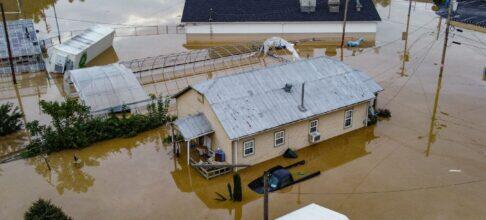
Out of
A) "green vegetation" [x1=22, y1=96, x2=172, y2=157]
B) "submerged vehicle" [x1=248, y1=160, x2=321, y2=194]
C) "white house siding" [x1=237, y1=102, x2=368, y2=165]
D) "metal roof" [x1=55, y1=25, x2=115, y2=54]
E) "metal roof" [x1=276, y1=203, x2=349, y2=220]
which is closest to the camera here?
"metal roof" [x1=276, y1=203, x2=349, y2=220]

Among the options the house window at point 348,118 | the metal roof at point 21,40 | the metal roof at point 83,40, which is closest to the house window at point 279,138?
the house window at point 348,118

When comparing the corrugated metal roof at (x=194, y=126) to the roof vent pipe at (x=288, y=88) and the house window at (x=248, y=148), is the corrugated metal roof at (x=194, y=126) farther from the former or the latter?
the roof vent pipe at (x=288, y=88)

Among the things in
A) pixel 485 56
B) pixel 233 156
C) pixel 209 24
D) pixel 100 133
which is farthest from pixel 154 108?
pixel 485 56

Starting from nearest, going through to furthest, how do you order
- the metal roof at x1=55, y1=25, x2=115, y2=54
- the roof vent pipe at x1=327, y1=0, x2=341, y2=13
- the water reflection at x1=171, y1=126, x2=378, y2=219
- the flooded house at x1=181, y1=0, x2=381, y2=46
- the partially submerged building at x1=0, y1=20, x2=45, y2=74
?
the water reflection at x1=171, y1=126, x2=378, y2=219
the metal roof at x1=55, y1=25, x2=115, y2=54
the partially submerged building at x1=0, y1=20, x2=45, y2=74
the flooded house at x1=181, y1=0, x2=381, y2=46
the roof vent pipe at x1=327, y1=0, x2=341, y2=13

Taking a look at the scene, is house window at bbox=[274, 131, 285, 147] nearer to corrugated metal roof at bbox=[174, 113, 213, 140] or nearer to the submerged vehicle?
the submerged vehicle

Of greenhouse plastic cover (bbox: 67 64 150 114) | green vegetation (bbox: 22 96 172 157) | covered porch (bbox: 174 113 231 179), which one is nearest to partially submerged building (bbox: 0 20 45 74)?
greenhouse plastic cover (bbox: 67 64 150 114)

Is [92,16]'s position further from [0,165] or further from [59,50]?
[0,165]
